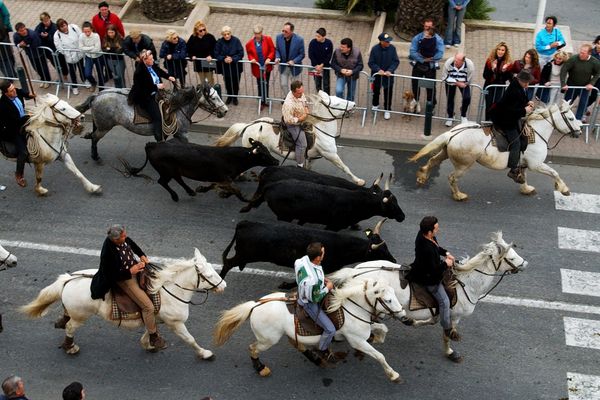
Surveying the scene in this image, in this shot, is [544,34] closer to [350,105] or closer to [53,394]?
[350,105]

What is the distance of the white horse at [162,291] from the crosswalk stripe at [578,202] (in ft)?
22.9

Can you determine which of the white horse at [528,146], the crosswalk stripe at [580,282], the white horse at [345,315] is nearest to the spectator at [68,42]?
the white horse at [528,146]

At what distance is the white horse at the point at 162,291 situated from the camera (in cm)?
984

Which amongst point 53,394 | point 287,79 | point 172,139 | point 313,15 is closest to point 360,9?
point 313,15

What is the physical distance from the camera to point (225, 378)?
10273 mm

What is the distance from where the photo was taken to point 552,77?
15.7 m

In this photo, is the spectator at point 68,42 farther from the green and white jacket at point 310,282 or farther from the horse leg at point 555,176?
the horse leg at point 555,176

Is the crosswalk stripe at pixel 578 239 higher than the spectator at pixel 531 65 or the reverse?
the reverse

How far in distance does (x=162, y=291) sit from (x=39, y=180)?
5166 mm

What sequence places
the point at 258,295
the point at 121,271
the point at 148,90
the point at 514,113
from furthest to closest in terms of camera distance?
the point at 148,90 → the point at 514,113 → the point at 258,295 → the point at 121,271

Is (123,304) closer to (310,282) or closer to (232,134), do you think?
(310,282)

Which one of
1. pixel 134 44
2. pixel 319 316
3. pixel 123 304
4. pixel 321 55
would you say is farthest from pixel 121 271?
pixel 321 55

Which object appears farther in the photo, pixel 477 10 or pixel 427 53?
pixel 477 10

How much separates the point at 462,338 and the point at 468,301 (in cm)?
86
